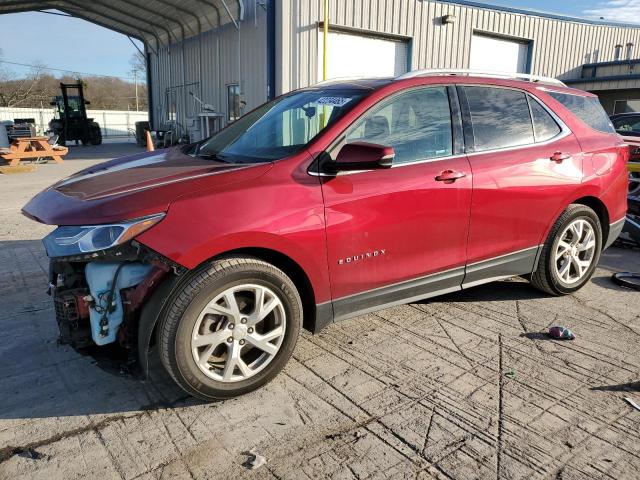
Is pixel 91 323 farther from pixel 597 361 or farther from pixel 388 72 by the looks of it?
pixel 388 72

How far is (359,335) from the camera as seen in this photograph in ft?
12.0

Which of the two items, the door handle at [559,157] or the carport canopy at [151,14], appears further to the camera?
the carport canopy at [151,14]

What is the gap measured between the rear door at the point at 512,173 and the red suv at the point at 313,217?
0.05 ft

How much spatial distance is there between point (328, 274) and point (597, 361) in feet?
6.22

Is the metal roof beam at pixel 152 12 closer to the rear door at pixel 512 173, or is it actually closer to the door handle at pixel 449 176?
the rear door at pixel 512 173

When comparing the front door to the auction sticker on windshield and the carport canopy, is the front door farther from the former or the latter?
the carport canopy

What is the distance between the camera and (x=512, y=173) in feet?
12.2

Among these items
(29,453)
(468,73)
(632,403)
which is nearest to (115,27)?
(468,73)

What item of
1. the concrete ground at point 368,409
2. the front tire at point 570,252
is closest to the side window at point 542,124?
the front tire at point 570,252

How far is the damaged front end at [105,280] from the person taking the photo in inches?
98.1

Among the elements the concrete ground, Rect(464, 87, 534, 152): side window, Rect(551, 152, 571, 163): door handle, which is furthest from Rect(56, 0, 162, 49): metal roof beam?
Rect(551, 152, 571, 163): door handle

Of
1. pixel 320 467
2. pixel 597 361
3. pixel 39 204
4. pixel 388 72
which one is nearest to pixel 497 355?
pixel 597 361

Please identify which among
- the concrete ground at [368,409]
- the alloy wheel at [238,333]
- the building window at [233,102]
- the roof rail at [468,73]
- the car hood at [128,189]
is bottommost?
the concrete ground at [368,409]

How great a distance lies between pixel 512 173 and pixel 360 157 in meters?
1.47
